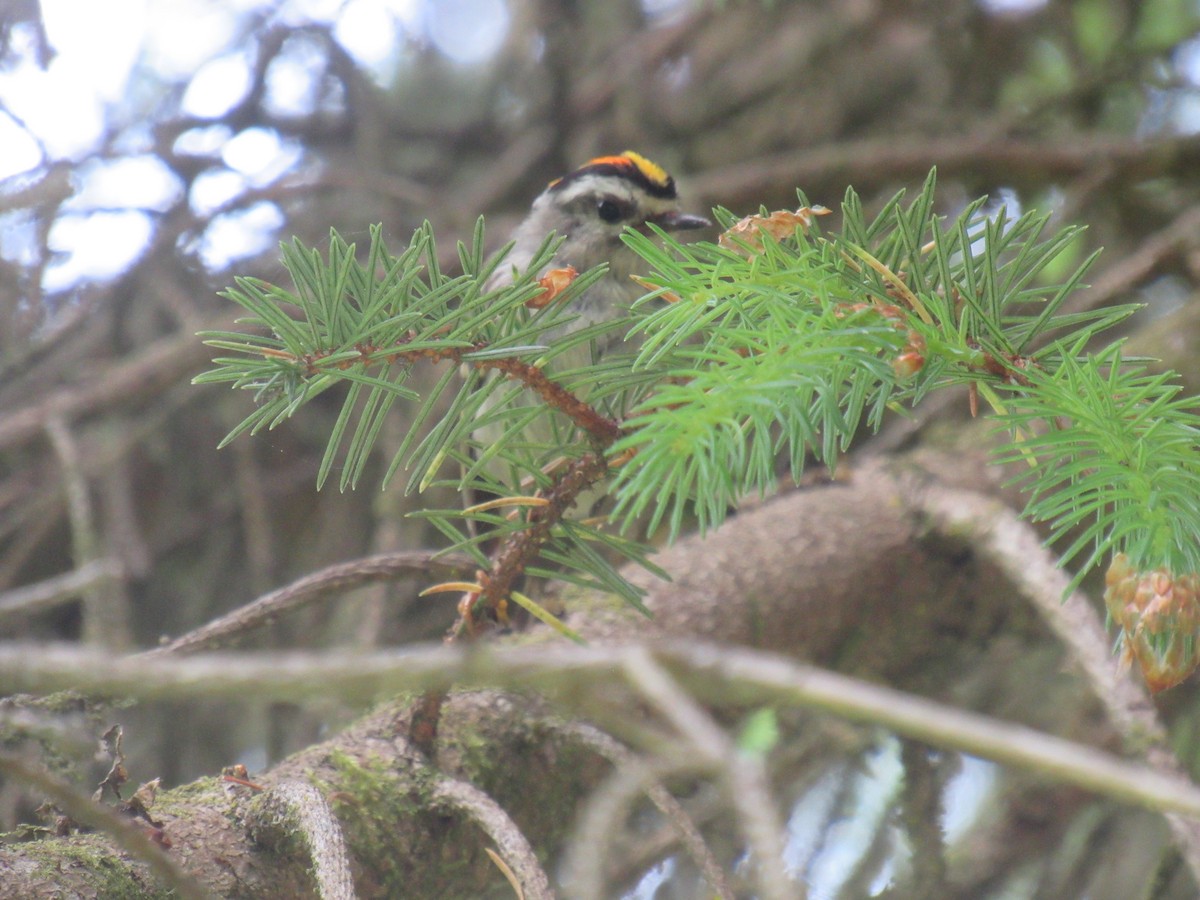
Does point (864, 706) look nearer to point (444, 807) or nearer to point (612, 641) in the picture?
point (444, 807)

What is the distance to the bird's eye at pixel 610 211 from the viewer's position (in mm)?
2123

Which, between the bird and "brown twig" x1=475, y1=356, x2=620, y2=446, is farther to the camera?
the bird

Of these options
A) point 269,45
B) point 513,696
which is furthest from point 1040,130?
point 513,696

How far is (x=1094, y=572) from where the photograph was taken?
77.5 inches

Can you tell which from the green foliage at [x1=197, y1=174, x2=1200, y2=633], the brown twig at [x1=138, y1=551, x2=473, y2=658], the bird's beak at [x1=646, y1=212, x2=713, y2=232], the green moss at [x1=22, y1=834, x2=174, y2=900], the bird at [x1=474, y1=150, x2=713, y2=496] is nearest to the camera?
the green foliage at [x1=197, y1=174, x2=1200, y2=633]

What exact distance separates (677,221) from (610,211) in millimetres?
162

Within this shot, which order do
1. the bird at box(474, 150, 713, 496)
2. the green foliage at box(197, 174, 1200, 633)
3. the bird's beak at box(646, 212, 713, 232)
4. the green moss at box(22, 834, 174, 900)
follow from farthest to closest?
1. the bird at box(474, 150, 713, 496)
2. the bird's beak at box(646, 212, 713, 232)
3. the green moss at box(22, 834, 174, 900)
4. the green foliage at box(197, 174, 1200, 633)

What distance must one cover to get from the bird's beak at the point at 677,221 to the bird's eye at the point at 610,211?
64mm

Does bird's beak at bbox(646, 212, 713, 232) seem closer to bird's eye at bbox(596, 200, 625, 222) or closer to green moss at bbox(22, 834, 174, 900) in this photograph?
bird's eye at bbox(596, 200, 625, 222)

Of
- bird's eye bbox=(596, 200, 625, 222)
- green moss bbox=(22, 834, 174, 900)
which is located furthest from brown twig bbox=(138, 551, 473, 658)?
bird's eye bbox=(596, 200, 625, 222)

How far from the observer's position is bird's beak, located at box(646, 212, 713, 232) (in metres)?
1.96

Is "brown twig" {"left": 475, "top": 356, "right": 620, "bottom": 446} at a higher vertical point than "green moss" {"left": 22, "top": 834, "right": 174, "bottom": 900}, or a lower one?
higher

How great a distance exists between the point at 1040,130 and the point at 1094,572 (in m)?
1.35

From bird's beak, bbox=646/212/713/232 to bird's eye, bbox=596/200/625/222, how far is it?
64 millimetres
